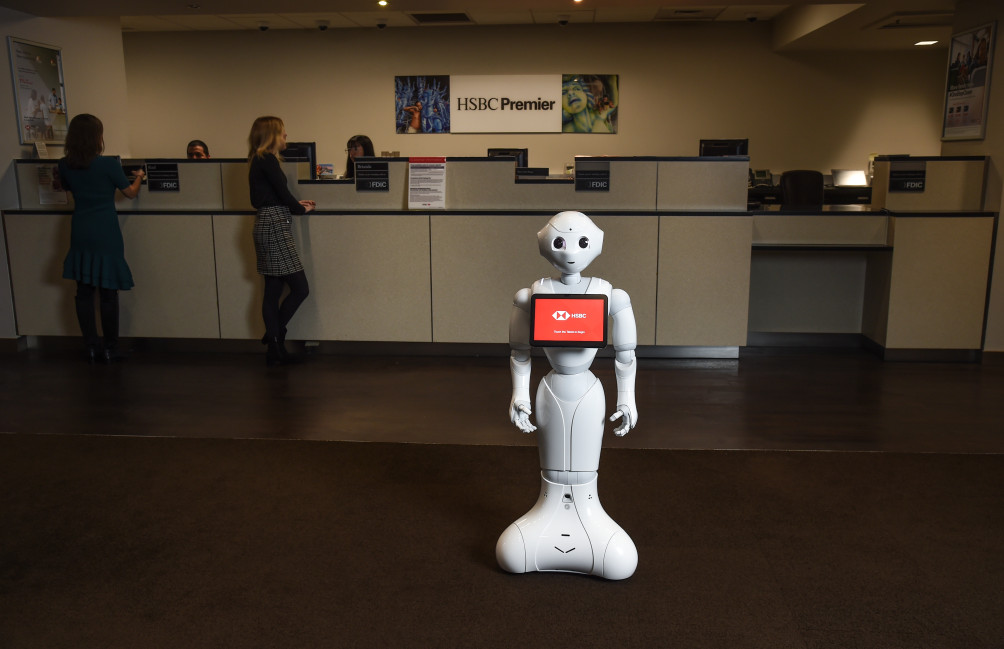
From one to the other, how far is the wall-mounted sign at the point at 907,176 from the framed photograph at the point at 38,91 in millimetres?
5713

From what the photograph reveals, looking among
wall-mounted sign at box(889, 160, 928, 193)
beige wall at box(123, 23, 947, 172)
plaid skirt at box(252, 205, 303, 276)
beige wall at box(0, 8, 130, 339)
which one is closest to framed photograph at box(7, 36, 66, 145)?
beige wall at box(0, 8, 130, 339)

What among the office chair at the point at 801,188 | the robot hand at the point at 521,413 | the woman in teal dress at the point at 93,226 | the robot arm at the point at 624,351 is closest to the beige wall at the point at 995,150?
the office chair at the point at 801,188

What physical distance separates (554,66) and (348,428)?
7124 mm

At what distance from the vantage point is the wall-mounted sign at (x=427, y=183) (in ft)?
16.0

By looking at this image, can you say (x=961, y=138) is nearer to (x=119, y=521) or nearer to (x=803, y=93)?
(x=803, y=93)

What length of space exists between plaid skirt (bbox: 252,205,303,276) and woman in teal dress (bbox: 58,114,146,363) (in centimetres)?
91

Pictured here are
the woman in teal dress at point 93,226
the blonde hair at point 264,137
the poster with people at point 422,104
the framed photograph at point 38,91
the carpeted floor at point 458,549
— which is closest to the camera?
the carpeted floor at point 458,549

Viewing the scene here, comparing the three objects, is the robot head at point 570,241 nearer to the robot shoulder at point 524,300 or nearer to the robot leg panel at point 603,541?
the robot shoulder at point 524,300

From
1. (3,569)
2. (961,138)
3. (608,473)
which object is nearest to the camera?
(3,569)

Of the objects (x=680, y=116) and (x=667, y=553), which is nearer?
(x=667, y=553)

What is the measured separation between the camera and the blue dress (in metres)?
4.73

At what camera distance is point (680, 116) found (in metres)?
9.62

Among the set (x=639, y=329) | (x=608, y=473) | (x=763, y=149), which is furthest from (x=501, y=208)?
(x=763, y=149)

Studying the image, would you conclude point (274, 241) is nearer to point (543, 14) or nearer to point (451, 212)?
point (451, 212)
